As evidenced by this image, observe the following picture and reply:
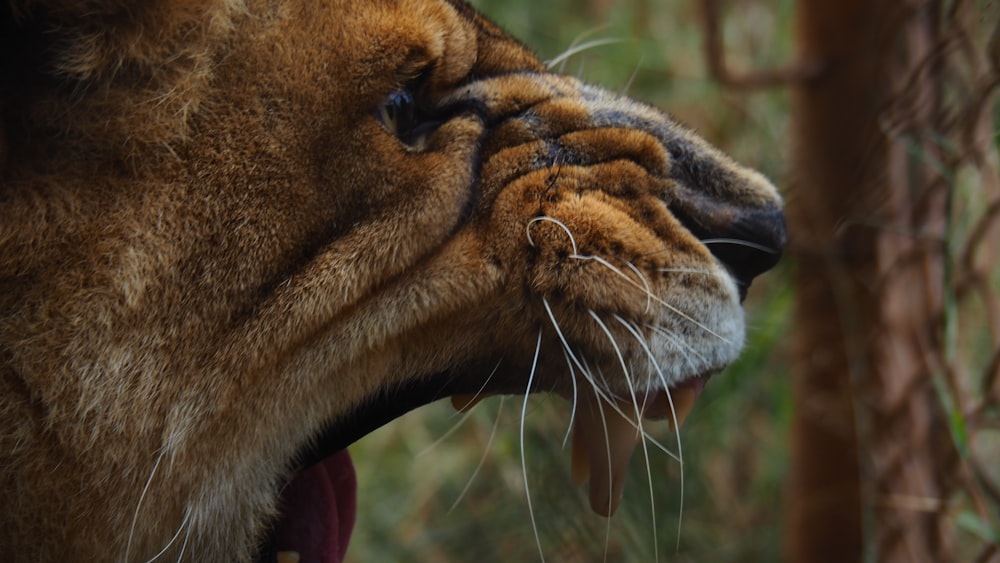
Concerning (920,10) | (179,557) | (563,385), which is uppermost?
(920,10)

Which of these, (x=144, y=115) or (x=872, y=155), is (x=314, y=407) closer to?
(x=144, y=115)

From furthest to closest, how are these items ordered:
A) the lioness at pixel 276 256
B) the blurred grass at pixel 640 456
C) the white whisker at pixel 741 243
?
the blurred grass at pixel 640 456, the white whisker at pixel 741 243, the lioness at pixel 276 256

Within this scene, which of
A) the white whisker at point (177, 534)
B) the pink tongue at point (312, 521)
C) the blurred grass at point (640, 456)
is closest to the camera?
the white whisker at point (177, 534)

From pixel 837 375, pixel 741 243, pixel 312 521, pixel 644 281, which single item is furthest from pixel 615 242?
pixel 837 375

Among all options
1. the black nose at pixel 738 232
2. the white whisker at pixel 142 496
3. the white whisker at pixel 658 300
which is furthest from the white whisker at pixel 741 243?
the white whisker at pixel 142 496

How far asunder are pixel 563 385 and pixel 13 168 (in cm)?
97

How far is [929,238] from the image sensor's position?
7.82 ft

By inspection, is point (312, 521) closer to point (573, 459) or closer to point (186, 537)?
point (186, 537)

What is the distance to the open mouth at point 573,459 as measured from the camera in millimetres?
1846

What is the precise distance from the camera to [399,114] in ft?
5.70

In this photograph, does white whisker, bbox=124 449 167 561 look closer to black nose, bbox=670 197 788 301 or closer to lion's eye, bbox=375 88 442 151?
lion's eye, bbox=375 88 442 151

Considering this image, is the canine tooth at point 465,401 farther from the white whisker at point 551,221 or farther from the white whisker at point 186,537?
the white whisker at point 186,537

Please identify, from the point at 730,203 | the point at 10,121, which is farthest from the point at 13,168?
the point at 730,203

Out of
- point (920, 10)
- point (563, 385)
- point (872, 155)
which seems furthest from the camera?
point (872, 155)
